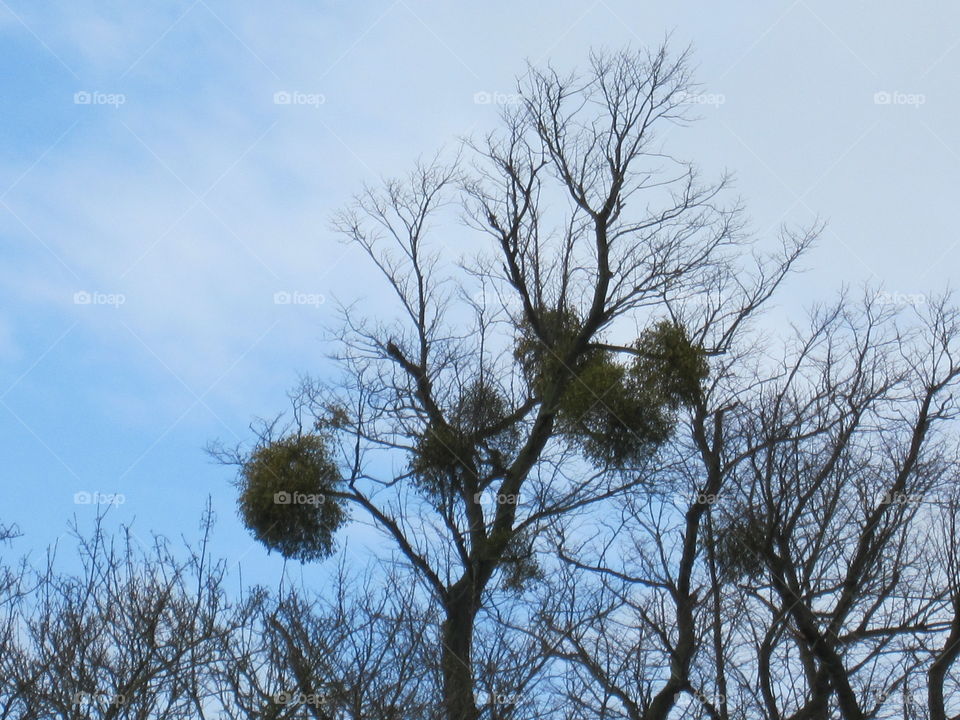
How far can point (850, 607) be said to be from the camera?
9.61m

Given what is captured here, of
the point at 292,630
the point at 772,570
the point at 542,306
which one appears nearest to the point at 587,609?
the point at 772,570

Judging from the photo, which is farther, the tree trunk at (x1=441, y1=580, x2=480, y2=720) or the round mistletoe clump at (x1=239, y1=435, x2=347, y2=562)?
the round mistletoe clump at (x1=239, y1=435, x2=347, y2=562)

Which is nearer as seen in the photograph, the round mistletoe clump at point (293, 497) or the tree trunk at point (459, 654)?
the tree trunk at point (459, 654)

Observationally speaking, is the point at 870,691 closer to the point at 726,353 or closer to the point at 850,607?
the point at 850,607

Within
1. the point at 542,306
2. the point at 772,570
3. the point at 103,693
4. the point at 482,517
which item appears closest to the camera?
the point at 103,693

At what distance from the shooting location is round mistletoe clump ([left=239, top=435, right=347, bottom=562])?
1083 centimetres

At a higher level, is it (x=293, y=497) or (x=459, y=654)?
(x=293, y=497)

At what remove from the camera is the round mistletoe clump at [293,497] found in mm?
10827

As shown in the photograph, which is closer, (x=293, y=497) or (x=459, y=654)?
(x=459, y=654)

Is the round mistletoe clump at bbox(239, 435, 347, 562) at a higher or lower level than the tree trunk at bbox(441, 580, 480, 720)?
higher

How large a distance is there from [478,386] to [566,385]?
944 mm

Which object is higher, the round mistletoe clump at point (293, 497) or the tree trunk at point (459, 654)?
the round mistletoe clump at point (293, 497)

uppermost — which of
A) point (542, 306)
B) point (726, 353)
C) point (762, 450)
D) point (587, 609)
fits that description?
point (542, 306)

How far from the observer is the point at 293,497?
10.8 metres
